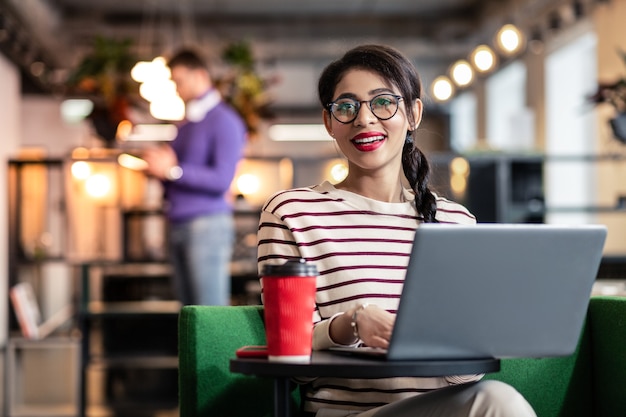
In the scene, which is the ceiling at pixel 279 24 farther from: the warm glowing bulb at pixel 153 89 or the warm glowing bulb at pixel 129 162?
the warm glowing bulb at pixel 129 162

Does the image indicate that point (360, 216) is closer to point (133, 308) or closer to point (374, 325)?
point (374, 325)

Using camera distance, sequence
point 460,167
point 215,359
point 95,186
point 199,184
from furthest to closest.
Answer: point 95,186
point 460,167
point 199,184
point 215,359

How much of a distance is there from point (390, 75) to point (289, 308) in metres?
0.67

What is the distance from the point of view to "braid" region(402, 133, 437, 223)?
75.3 inches

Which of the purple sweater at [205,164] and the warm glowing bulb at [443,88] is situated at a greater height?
the warm glowing bulb at [443,88]

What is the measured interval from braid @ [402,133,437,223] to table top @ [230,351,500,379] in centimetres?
62

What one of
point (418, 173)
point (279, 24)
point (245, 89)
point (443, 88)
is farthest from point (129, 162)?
point (279, 24)

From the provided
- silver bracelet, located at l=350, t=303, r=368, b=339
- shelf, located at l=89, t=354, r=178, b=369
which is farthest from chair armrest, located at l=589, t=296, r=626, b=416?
shelf, located at l=89, t=354, r=178, b=369

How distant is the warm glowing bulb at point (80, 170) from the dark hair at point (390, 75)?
13.8ft

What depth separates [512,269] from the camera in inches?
51.4

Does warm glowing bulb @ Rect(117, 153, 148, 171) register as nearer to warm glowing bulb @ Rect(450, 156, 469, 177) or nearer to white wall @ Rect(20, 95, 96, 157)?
warm glowing bulb @ Rect(450, 156, 469, 177)

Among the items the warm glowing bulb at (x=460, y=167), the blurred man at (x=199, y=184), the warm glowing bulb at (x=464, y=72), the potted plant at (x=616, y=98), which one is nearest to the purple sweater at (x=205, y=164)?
the blurred man at (x=199, y=184)

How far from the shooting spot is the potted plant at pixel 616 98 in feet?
16.5

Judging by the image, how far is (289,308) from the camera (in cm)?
132
